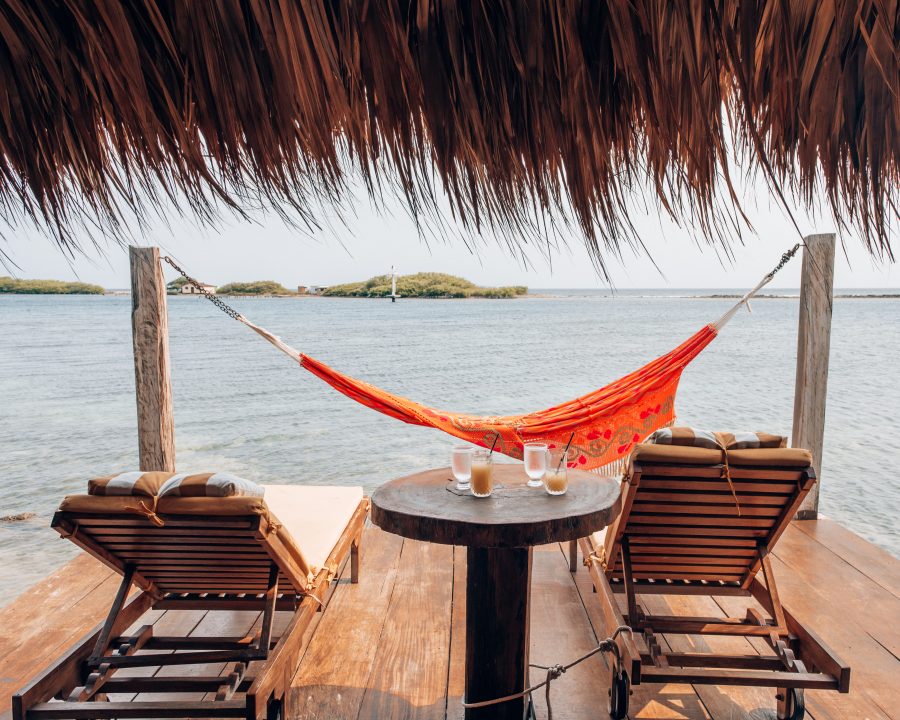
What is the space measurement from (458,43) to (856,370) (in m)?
16.2

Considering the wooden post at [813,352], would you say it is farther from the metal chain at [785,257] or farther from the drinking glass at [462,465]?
the drinking glass at [462,465]

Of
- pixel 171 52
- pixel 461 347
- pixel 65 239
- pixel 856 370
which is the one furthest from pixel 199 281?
pixel 461 347

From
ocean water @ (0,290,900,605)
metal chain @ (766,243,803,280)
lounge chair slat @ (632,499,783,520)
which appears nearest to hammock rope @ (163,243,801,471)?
metal chain @ (766,243,803,280)

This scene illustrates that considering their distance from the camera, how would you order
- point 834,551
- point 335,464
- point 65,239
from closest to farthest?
point 65,239 → point 834,551 → point 335,464

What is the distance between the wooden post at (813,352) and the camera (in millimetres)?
2830

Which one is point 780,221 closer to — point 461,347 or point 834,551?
point 834,551

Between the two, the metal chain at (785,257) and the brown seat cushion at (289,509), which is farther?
the metal chain at (785,257)

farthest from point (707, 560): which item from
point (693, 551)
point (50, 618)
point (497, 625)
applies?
point (50, 618)

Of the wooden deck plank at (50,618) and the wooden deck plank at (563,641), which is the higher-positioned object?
the wooden deck plank at (563,641)

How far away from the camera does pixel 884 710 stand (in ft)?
5.11

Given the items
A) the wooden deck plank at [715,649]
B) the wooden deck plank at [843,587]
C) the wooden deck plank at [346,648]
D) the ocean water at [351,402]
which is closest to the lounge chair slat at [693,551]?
the wooden deck plank at [715,649]

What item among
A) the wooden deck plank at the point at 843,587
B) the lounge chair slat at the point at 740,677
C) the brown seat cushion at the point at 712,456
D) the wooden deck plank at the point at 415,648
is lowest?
the wooden deck plank at the point at 415,648

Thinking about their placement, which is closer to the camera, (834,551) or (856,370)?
(834,551)

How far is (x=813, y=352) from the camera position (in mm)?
2867
